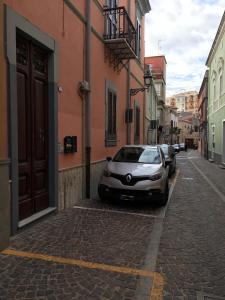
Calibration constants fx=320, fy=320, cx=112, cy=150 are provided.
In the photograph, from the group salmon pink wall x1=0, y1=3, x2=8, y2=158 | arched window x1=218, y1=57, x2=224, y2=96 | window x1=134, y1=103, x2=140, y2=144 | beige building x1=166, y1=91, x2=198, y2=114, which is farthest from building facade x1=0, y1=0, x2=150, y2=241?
beige building x1=166, y1=91, x2=198, y2=114

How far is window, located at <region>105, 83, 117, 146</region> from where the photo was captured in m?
11.1

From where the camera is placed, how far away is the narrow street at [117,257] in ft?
12.0

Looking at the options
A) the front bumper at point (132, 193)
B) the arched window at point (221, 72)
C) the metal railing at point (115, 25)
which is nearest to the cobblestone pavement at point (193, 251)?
the front bumper at point (132, 193)

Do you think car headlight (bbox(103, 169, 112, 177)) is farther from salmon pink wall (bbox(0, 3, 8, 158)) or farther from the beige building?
the beige building

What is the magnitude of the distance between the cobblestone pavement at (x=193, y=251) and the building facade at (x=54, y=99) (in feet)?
7.94

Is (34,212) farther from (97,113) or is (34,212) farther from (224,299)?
(97,113)

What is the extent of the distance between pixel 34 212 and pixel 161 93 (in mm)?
39798

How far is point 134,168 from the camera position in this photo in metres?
8.07

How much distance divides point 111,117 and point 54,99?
207 inches

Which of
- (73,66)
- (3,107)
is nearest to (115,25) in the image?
(73,66)

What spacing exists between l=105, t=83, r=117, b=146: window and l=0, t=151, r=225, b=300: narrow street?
4.19m

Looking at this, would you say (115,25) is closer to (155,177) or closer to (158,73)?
(155,177)

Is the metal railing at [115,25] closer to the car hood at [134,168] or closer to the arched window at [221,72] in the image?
the car hood at [134,168]

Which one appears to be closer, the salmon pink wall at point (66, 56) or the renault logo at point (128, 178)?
the salmon pink wall at point (66, 56)
